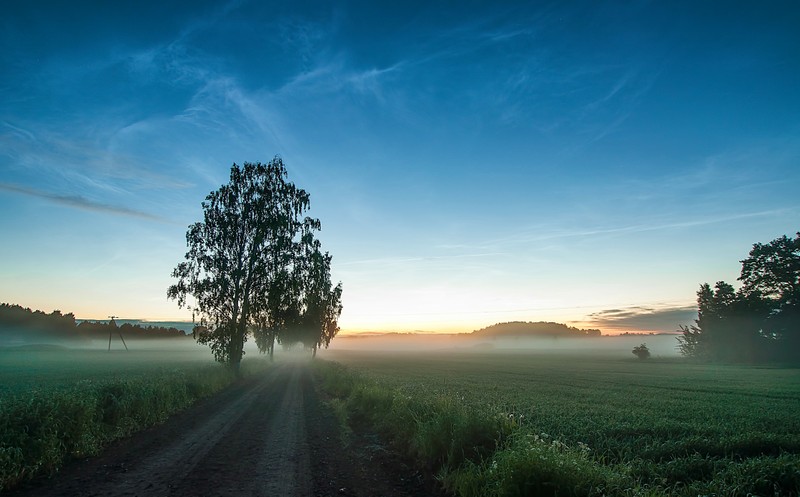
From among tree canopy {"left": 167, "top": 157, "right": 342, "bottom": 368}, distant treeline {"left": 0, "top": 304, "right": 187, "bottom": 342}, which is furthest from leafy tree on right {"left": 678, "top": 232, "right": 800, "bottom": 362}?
distant treeline {"left": 0, "top": 304, "right": 187, "bottom": 342}

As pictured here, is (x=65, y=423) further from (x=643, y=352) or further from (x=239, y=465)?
(x=643, y=352)

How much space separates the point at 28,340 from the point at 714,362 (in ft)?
777

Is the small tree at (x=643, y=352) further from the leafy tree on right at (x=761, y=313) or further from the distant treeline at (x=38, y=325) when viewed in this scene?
the distant treeline at (x=38, y=325)

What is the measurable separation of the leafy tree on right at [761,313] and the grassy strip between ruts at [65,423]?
93531mm

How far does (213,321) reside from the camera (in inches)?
1223

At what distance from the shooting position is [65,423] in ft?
31.5

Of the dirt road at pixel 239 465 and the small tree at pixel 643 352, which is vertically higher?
the dirt road at pixel 239 465

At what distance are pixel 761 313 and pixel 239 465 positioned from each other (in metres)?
93.7

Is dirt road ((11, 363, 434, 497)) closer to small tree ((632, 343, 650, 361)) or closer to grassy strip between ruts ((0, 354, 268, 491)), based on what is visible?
grassy strip between ruts ((0, 354, 268, 491))

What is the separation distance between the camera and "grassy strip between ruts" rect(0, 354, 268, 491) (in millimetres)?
8031

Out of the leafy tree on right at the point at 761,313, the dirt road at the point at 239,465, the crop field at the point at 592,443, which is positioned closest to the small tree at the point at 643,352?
the leafy tree on right at the point at 761,313

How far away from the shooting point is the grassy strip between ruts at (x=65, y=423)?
803cm

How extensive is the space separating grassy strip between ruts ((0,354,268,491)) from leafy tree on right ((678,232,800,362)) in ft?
307

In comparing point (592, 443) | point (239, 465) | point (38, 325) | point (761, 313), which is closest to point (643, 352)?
point (761, 313)
